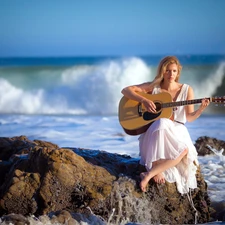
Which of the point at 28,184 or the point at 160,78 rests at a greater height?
the point at 160,78

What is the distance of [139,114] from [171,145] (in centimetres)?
40

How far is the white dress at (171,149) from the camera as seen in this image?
3.12 metres

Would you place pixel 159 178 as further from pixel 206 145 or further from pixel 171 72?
pixel 206 145

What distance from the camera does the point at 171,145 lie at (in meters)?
3.13

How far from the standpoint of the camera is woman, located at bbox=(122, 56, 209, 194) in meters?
3.12

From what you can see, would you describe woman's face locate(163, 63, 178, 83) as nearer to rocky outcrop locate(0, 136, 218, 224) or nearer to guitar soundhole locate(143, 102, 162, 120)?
guitar soundhole locate(143, 102, 162, 120)

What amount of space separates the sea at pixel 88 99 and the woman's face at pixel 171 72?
119cm

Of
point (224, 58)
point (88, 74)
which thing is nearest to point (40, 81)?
point (88, 74)

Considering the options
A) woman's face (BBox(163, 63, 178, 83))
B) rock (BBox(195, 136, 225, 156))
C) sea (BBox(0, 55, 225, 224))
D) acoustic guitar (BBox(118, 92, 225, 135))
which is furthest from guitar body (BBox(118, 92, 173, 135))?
rock (BBox(195, 136, 225, 156))

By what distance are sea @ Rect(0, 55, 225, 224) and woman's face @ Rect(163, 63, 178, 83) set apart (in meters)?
1.19

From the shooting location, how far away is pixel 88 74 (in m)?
15.2

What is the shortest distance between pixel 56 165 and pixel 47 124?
6.65 m

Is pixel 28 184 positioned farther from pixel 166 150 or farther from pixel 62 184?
pixel 166 150

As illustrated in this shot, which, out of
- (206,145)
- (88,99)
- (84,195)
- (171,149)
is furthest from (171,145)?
(88,99)
